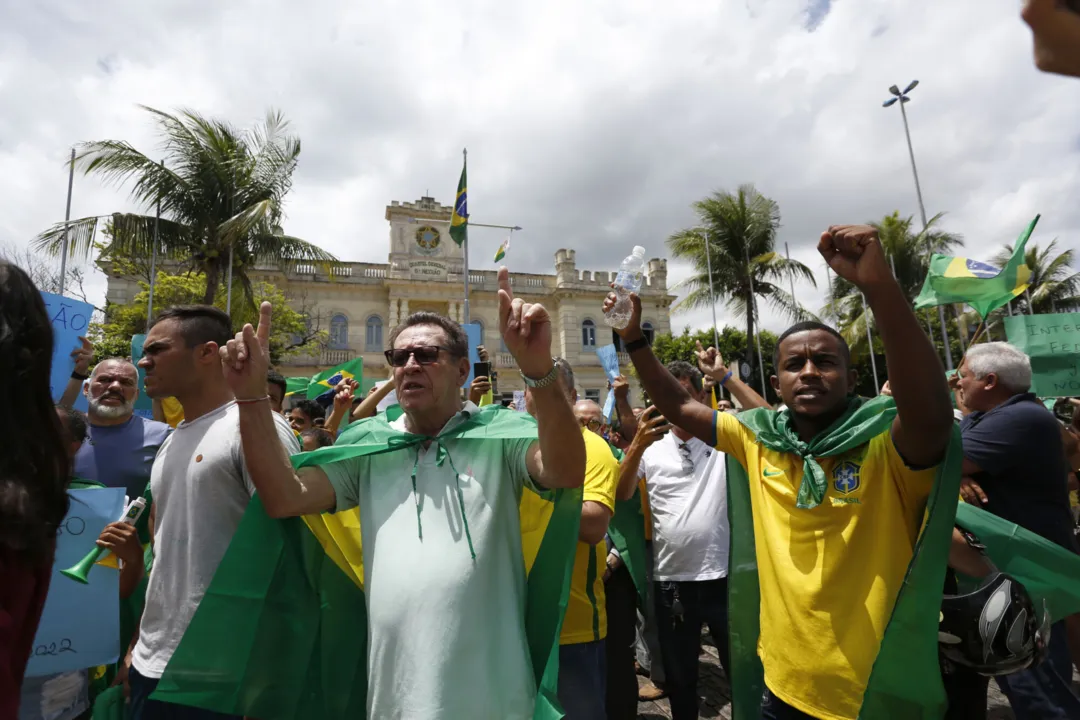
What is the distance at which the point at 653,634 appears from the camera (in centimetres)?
437

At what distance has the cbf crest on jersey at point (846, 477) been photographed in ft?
7.05

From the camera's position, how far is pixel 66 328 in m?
4.02

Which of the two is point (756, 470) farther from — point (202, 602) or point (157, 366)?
point (157, 366)

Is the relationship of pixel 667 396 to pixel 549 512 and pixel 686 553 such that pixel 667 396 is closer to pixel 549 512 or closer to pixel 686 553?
pixel 549 512

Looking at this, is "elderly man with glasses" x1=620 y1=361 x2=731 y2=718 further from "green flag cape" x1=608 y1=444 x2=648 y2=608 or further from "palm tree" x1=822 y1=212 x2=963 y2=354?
"palm tree" x1=822 y1=212 x2=963 y2=354

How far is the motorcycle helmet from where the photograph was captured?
2174mm

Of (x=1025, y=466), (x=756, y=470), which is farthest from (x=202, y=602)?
(x=1025, y=466)

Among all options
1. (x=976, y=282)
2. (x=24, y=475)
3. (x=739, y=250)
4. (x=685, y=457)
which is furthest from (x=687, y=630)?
(x=739, y=250)

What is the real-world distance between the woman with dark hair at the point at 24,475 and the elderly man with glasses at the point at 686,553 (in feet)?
8.37

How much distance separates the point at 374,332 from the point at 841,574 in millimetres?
27386

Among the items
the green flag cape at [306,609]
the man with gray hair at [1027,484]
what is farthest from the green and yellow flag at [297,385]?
the man with gray hair at [1027,484]

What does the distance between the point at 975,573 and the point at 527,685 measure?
208cm

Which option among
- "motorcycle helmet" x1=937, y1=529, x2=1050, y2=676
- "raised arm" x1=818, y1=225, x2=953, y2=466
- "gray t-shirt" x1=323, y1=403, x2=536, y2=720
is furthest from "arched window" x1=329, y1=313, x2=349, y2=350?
"raised arm" x1=818, y1=225, x2=953, y2=466

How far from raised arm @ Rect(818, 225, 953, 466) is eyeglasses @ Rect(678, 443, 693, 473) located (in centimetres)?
205
